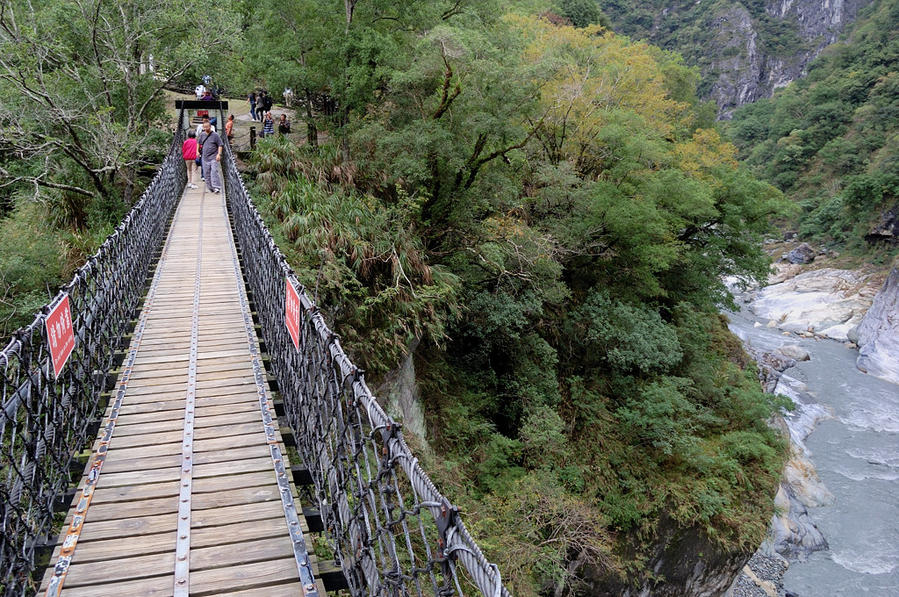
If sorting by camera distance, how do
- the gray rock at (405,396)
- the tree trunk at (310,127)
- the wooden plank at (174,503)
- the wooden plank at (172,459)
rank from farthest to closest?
the tree trunk at (310,127) → the gray rock at (405,396) → the wooden plank at (172,459) → the wooden plank at (174,503)

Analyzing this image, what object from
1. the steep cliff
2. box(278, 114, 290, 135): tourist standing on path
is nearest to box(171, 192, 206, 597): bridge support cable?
box(278, 114, 290, 135): tourist standing on path

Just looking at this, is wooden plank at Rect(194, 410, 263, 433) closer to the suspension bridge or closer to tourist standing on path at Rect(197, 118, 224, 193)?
the suspension bridge

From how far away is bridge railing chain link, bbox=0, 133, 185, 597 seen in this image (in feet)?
10.5

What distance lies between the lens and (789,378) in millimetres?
26781

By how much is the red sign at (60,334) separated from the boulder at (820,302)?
38091mm

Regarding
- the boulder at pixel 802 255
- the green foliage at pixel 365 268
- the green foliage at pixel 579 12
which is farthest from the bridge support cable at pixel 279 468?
the boulder at pixel 802 255

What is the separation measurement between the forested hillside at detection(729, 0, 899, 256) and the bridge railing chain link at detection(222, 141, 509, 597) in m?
50.2

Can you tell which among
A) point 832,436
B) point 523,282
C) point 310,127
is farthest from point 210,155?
point 832,436

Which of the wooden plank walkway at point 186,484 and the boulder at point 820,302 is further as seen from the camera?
the boulder at point 820,302

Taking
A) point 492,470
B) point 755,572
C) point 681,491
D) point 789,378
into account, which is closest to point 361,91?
point 492,470

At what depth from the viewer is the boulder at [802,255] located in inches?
1774

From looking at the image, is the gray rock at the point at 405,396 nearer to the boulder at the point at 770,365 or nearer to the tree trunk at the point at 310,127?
the tree trunk at the point at 310,127

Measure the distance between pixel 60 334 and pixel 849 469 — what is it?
25.6 m

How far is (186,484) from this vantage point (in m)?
3.90
